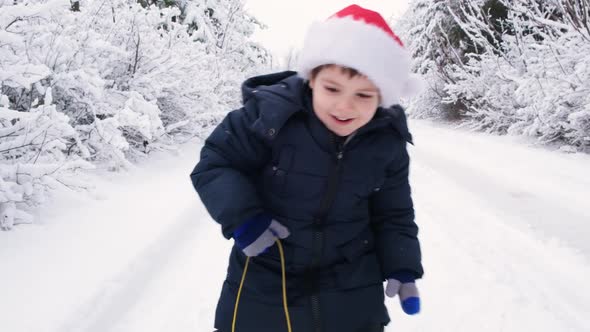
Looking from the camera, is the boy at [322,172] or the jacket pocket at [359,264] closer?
the boy at [322,172]

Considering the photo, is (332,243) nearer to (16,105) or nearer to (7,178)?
(7,178)

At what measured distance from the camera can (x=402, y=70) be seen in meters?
1.50

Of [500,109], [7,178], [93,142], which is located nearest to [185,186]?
[93,142]

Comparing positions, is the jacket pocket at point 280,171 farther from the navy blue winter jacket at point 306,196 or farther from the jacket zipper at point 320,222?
the jacket zipper at point 320,222

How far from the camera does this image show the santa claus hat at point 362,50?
1351 millimetres

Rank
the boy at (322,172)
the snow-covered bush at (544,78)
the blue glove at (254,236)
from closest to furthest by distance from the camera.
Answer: the blue glove at (254,236) → the boy at (322,172) → the snow-covered bush at (544,78)

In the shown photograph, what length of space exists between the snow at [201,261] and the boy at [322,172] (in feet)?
3.17

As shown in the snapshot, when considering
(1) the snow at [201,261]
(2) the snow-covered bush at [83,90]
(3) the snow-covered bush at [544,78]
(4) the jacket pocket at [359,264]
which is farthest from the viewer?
(3) the snow-covered bush at [544,78]

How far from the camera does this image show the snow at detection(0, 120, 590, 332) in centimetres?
225

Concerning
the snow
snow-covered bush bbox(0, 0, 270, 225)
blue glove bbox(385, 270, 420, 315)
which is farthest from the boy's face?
snow-covered bush bbox(0, 0, 270, 225)

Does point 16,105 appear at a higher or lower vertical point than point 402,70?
lower

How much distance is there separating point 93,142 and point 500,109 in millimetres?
8512

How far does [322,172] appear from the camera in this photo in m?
1.42

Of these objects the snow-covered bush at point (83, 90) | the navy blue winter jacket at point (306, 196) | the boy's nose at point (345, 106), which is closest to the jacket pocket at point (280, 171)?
the navy blue winter jacket at point (306, 196)
